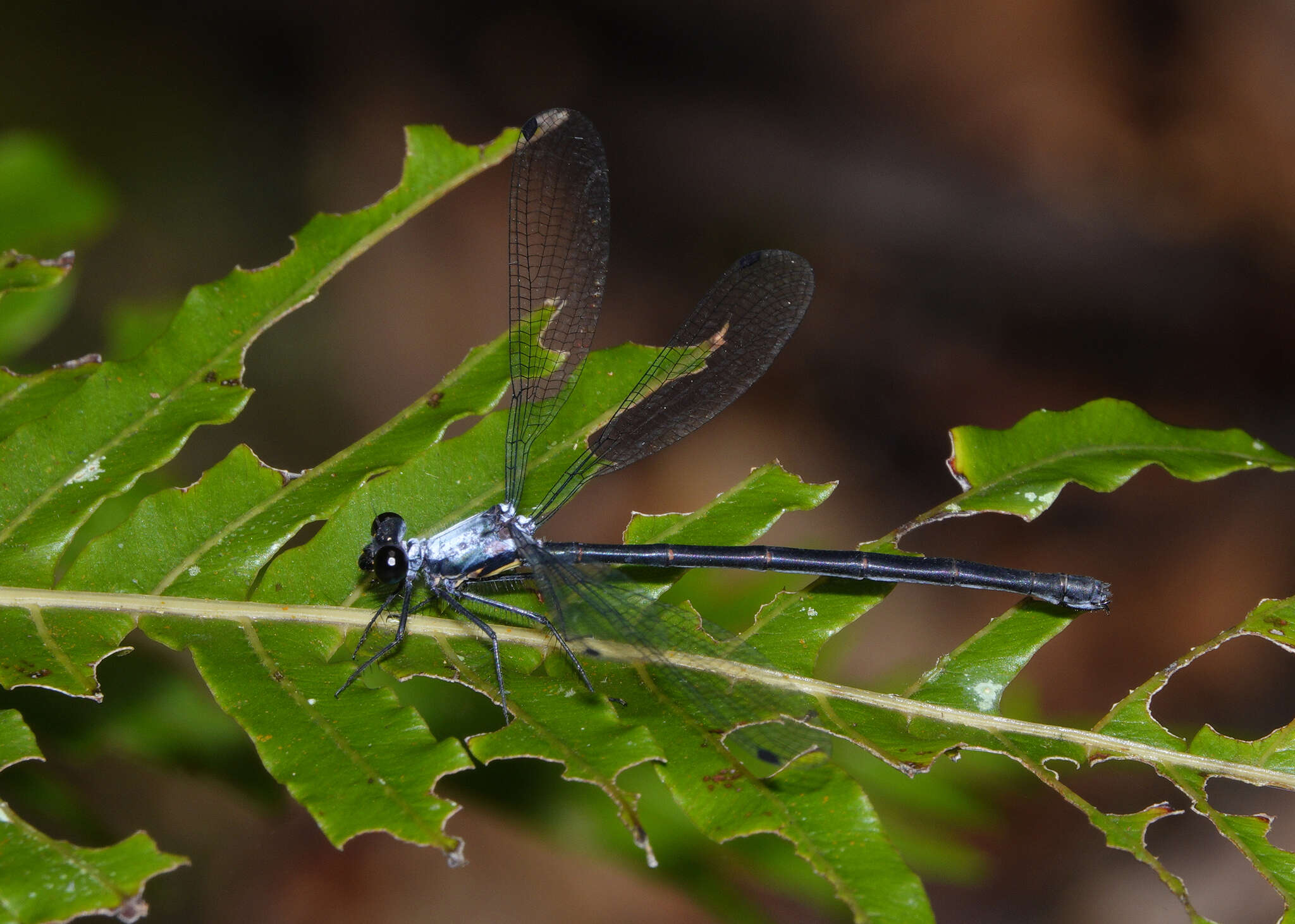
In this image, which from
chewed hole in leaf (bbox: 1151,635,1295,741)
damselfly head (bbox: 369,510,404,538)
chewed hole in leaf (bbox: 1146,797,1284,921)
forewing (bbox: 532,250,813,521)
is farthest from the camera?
chewed hole in leaf (bbox: 1151,635,1295,741)

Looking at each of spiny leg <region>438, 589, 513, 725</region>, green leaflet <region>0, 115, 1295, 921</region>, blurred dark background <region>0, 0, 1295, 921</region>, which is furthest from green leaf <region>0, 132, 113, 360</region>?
spiny leg <region>438, 589, 513, 725</region>

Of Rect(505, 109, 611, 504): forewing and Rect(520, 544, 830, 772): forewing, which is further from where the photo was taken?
Rect(505, 109, 611, 504): forewing

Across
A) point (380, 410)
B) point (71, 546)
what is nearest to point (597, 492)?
point (380, 410)

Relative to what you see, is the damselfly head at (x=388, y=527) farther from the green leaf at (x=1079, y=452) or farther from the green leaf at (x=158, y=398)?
the green leaf at (x=1079, y=452)

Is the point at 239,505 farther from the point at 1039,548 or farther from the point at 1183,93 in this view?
the point at 1183,93

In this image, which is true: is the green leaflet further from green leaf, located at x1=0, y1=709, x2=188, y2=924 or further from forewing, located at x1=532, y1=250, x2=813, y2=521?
forewing, located at x1=532, y1=250, x2=813, y2=521

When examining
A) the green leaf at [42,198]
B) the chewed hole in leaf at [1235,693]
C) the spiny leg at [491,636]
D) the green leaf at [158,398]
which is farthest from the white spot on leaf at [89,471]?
the chewed hole in leaf at [1235,693]
